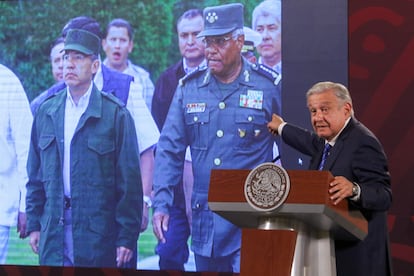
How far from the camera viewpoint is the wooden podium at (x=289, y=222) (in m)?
2.42

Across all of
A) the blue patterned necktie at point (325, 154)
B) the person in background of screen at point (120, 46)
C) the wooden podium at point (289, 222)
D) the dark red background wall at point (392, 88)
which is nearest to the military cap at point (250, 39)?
the dark red background wall at point (392, 88)

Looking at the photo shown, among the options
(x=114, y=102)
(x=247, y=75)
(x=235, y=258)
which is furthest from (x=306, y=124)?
(x=114, y=102)

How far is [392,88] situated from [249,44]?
3.03 feet

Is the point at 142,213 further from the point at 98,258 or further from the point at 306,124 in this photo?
the point at 306,124

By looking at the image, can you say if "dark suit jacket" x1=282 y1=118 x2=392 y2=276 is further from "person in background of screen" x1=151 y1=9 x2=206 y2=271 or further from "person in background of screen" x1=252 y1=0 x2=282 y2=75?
"person in background of screen" x1=151 y1=9 x2=206 y2=271

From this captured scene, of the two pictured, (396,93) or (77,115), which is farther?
(77,115)

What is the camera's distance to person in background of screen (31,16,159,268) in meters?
5.05

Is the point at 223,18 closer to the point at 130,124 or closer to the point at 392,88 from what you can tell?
the point at 130,124

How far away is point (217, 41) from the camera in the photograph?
5.05 metres

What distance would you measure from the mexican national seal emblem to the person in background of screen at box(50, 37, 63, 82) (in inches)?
118

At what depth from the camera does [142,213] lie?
5.04 meters

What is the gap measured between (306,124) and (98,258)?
1563mm

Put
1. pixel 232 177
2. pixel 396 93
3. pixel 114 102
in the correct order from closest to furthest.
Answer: pixel 232 177 → pixel 396 93 → pixel 114 102

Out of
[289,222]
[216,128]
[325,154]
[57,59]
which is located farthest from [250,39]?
[289,222]
